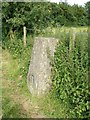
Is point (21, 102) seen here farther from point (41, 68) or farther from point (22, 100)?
point (41, 68)

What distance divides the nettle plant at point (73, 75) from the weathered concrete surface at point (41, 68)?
155 millimetres

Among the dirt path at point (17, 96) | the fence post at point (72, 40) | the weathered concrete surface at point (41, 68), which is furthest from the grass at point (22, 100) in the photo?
the fence post at point (72, 40)

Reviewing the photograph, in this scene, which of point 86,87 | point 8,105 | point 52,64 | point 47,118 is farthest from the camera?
point 52,64

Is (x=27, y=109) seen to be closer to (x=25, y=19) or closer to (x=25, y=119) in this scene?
(x=25, y=119)

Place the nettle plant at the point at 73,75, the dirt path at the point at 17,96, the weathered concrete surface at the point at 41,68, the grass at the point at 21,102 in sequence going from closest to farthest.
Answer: the nettle plant at the point at 73,75 → the grass at the point at 21,102 → the dirt path at the point at 17,96 → the weathered concrete surface at the point at 41,68

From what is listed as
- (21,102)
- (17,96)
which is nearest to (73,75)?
(21,102)

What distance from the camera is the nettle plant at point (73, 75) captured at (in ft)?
17.6

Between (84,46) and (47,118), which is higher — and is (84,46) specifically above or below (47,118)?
above

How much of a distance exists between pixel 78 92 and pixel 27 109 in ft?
4.52

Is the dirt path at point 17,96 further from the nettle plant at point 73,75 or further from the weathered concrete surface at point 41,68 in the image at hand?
the nettle plant at point 73,75

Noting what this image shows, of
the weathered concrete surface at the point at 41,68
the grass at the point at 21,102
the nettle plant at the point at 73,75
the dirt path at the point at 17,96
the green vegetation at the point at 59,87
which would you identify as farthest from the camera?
the weathered concrete surface at the point at 41,68

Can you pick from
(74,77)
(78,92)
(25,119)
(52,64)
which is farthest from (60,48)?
(25,119)

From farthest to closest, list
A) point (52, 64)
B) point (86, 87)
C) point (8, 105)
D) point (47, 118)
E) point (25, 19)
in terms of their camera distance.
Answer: point (25, 19) < point (52, 64) < point (8, 105) < point (47, 118) < point (86, 87)

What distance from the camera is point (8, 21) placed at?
36.0 feet
